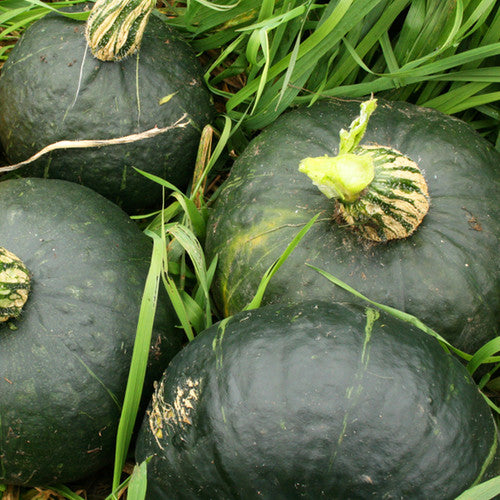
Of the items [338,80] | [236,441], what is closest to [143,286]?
[236,441]

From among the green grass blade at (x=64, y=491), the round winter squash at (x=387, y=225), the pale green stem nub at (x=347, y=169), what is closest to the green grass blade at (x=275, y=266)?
the round winter squash at (x=387, y=225)

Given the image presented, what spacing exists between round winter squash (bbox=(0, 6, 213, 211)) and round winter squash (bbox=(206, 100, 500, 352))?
0.45 m

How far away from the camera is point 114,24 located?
7.92ft

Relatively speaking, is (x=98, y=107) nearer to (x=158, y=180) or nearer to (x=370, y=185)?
(x=158, y=180)

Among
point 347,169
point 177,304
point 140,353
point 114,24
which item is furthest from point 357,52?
point 140,353

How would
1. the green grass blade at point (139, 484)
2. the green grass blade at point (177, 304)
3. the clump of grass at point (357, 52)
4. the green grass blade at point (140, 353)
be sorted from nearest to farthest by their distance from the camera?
the green grass blade at point (139, 484) < the green grass blade at point (140, 353) < the green grass blade at point (177, 304) < the clump of grass at point (357, 52)

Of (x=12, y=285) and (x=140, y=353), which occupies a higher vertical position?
(x=12, y=285)

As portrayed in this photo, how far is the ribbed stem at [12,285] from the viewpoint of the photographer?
6.45ft

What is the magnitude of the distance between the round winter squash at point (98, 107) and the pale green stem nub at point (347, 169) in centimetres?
92

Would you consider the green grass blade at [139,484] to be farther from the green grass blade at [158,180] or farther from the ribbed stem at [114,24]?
the ribbed stem at [114,24]

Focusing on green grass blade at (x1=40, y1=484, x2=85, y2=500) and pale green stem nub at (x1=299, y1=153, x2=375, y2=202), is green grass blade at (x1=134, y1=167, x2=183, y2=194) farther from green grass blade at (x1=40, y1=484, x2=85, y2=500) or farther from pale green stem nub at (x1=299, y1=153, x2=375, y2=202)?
green grass blade at (x1=40, y1=484, x2=85, y2=500)

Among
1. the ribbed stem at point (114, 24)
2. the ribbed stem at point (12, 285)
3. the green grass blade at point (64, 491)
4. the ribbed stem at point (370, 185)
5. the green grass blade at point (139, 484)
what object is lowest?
the green grass blade at point (64, 491)

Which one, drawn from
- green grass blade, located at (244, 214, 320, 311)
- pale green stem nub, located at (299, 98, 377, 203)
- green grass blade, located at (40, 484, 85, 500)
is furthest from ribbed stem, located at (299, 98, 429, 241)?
green grass blade, located at (40, 484, 85, 500)

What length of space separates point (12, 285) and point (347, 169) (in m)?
1.07
